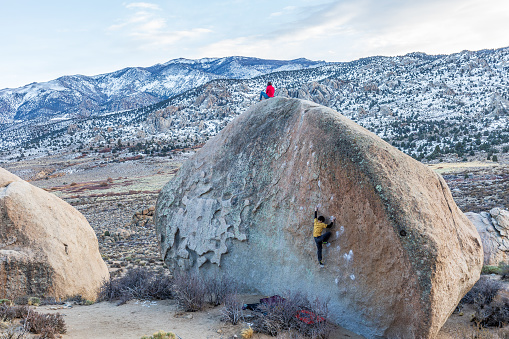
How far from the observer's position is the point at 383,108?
73.9 m

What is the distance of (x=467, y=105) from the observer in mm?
64188

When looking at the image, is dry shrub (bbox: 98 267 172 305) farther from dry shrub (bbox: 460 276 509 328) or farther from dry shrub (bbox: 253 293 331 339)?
dry shrub (bbox: 460 276 509 328)

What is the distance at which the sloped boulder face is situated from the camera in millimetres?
5438

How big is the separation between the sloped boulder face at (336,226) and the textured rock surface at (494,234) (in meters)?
4.87

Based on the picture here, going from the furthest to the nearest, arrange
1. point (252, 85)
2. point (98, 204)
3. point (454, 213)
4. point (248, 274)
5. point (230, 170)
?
point (252, 85)
point (98, 204)
point (230, 170)
point (248, 274)
point (454, 213)

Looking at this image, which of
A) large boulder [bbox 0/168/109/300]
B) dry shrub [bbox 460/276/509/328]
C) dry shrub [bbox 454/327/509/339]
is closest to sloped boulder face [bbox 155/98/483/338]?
dry shrub [bbox 454/327/509/339]

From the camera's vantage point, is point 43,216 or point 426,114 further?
point 426,114

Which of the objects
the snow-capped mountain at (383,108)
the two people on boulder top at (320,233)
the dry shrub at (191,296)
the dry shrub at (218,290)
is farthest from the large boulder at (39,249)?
the snow-capped mountain at (383,108)

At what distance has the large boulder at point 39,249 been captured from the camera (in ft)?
27.5

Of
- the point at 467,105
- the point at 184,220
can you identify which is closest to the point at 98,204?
the point at 184,220

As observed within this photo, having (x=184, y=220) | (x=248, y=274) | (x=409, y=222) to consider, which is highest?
(x=409, y=222)

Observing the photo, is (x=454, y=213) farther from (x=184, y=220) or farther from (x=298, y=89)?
(x=298, y=89)

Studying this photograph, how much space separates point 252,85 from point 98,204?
91.2m

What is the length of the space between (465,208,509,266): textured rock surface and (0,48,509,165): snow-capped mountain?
1076 inches
